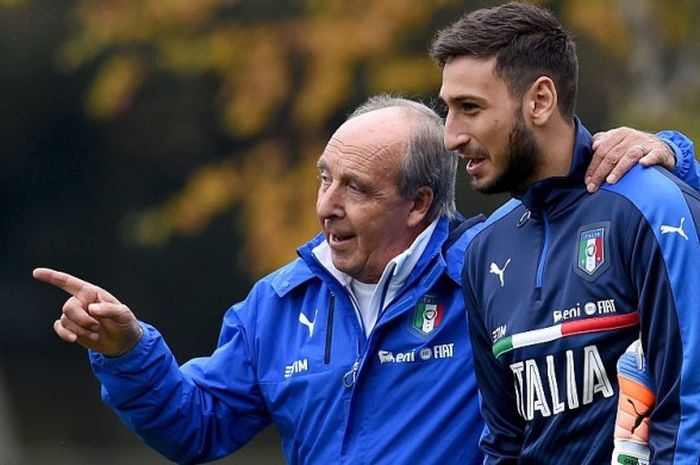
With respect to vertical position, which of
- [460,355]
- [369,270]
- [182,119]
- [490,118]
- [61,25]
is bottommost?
[460,355]

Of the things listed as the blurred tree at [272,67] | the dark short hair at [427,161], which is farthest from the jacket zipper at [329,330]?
the blurred tree at [272,67]

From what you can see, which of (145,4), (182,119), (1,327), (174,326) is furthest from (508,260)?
(1,327)

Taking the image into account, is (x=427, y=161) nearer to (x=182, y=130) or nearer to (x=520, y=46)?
(x=520, y=46)

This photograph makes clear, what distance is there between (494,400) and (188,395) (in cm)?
116

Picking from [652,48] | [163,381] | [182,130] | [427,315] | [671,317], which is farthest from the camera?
[182,130]

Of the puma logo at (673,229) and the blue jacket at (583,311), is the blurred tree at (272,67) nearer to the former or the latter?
the blue jacket at (583,311)

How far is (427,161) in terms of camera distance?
5344mm

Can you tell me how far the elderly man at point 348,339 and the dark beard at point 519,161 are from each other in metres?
0.66

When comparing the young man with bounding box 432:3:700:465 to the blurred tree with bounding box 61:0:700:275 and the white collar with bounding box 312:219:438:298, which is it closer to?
the white collar with bounding box 312:219:438:298

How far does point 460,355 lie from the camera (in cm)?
509

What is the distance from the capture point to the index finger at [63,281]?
4.91 m

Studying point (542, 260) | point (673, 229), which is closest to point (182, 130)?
point (542, 260)

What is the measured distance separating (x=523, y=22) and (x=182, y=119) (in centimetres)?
1124

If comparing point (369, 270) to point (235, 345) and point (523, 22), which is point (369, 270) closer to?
point (235, 345)
